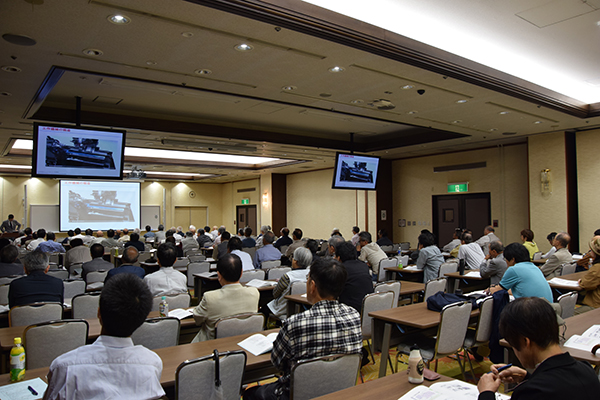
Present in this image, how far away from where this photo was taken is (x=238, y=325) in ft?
10.5

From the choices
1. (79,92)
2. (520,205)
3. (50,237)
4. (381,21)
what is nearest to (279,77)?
(381,21)

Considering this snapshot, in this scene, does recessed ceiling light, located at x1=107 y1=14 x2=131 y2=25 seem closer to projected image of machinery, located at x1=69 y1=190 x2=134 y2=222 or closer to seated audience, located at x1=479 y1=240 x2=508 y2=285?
seated audience, located at x1=479 y1=240 x2=508 y2=285

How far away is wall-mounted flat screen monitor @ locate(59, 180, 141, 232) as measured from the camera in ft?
54.5

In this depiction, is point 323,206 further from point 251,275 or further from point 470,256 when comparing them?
point 251,275

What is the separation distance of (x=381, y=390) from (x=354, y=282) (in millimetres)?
2206

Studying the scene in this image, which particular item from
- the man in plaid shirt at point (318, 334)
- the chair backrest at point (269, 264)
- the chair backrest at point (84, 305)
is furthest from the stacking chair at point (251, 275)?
the man in plaid shirt at point (318, 334)

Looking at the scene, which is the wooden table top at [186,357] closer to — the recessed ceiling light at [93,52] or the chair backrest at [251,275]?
the chair backrest at [251,275]

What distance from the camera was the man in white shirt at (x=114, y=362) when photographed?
5.65 feet

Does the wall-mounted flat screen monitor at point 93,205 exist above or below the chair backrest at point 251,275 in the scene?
above

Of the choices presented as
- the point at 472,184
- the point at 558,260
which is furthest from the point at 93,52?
the point at 472,184

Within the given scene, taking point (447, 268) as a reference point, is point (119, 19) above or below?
above

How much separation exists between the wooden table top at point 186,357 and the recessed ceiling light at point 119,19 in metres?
2.85

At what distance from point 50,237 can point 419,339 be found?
30.3 ft

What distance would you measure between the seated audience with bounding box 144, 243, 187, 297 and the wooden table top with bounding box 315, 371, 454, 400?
2.77 meters
